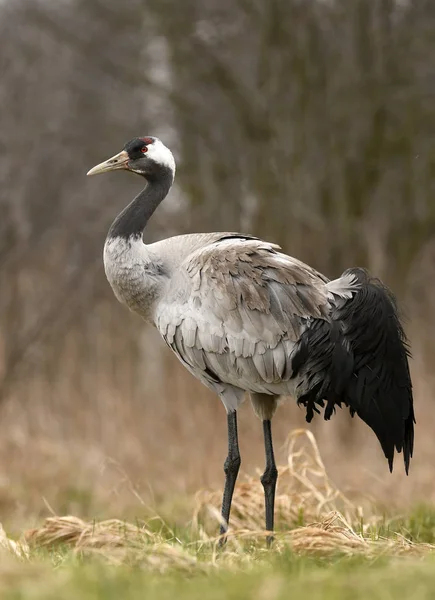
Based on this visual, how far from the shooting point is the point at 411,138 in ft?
32.1

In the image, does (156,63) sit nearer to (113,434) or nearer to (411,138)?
(411,138)

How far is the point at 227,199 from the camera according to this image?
1084 cm

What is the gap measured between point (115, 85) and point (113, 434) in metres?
4.36

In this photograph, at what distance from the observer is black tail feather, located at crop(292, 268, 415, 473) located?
17.4 feet

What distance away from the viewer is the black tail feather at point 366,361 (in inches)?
209

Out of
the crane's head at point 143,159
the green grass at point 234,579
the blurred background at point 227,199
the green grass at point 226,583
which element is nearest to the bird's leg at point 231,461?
the crane's head at point 143,159

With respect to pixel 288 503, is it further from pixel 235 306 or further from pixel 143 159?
pixel 143 159

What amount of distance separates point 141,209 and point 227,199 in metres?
4.83

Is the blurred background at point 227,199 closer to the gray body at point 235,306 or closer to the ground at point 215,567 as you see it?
the gray body at point 235,306

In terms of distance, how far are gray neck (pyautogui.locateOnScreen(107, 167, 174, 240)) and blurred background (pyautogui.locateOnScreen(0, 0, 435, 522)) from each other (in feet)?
10.6

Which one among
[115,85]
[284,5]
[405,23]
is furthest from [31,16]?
[405,23]

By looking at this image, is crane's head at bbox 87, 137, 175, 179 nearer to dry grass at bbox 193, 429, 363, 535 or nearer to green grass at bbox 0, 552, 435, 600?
dry grass at bbox 193, 429, 363, 535

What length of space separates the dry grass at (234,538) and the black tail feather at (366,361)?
0.57 meters

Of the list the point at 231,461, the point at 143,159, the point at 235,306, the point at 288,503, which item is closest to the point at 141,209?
the point at 143,159
